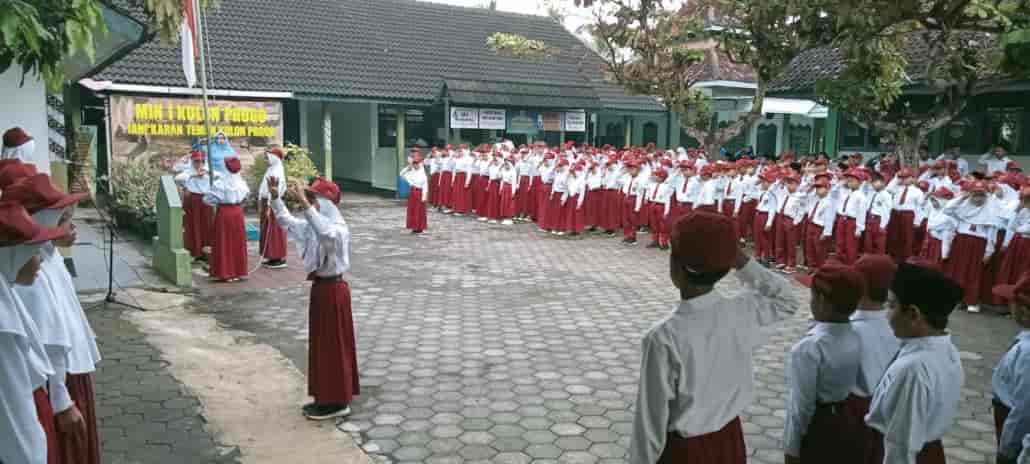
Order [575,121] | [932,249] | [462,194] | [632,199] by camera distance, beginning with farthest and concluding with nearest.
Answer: [575,121] < [462,194] < [632,199] < [932,249]

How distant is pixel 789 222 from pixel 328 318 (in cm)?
798

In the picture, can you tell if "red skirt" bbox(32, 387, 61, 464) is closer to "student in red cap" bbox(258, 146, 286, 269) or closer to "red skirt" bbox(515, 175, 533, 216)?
"student in red cap" bbox(258, 146, 286, 269)

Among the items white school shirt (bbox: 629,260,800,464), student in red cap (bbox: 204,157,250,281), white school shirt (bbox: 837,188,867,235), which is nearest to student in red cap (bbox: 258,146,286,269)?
student in red cap (bbox: 204,157,250,281)

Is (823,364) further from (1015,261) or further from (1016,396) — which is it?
(1015,261)

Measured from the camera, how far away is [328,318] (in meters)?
5.11

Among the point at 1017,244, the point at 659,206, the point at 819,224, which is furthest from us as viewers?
the point at 659,206

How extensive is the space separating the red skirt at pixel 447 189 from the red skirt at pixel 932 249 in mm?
11103

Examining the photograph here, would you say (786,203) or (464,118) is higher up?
(464,118)

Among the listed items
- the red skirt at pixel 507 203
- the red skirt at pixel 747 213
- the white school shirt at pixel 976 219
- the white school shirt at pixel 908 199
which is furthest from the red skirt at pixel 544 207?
the white school shirt at pixel 976 219

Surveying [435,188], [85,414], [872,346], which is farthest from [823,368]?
[435,188]

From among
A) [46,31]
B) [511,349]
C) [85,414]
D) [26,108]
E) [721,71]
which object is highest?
[721,71]

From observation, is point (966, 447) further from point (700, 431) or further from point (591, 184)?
point (591, 184)

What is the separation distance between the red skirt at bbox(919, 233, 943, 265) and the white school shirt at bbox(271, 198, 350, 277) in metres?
7.24

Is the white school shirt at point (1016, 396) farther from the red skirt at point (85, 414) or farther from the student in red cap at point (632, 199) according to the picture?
the student in red cap at point (632, 199)
